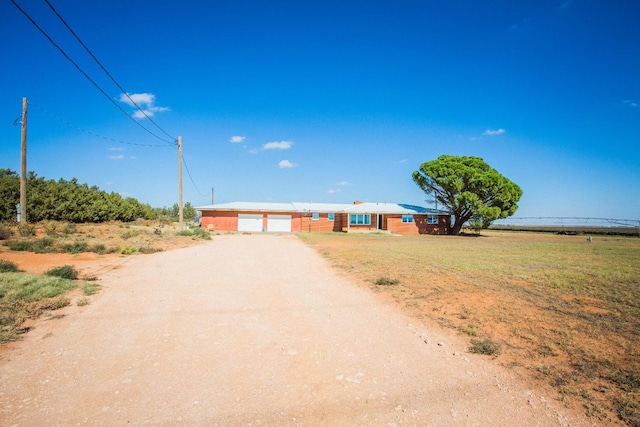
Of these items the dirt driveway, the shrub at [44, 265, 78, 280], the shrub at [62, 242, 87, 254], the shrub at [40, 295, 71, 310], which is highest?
the shrub at [62, 242, 87, 254]

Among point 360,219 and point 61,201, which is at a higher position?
point 61,201

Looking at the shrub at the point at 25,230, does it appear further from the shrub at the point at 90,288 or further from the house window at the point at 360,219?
the house window at the point at 360,219

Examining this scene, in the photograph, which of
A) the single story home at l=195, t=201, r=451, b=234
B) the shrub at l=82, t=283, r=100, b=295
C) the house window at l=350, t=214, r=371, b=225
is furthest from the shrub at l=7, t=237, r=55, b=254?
the house window at l=350, t=214, r=371, b=225

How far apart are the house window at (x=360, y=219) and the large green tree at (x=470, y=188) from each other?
7.99 m

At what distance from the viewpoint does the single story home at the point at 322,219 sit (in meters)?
36.8

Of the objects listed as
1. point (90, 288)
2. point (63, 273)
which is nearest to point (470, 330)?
point (90, 288)

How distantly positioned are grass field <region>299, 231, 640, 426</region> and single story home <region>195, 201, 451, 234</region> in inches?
1082

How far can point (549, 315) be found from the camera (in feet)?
19.1

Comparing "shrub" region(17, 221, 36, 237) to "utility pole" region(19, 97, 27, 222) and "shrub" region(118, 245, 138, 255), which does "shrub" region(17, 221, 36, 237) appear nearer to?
"utility pole" region(19, 97, 27, 222)

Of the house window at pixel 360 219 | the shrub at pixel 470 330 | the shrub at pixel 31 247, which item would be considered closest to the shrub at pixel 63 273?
the shrub at pixel 31 247

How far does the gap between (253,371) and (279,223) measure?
35147 mm

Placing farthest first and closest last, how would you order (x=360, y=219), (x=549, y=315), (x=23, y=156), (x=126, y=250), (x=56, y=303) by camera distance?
(x=360, y=219) < (x=23, y=156) < (x=126, y=250) < (x=56, y=303) < (x=549, y=315)

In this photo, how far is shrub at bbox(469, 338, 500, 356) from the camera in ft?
13.9

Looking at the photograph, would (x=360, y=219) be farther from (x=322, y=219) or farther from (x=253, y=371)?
(x=253, y=371)
